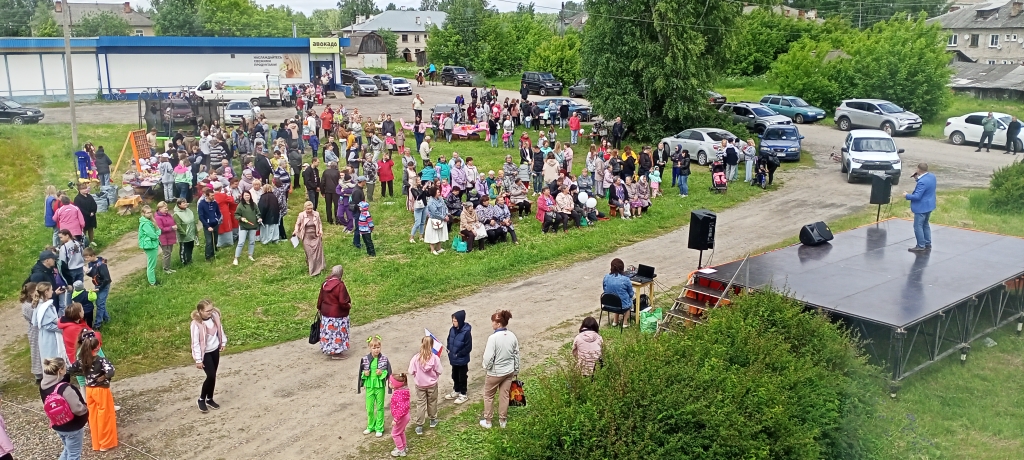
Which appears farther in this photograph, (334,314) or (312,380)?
(334,314)

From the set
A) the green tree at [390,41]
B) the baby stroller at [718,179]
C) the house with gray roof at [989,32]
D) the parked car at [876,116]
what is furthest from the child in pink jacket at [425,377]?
the green tree at [390,41]

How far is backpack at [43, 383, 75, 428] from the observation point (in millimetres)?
8484

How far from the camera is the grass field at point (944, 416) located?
9.45m

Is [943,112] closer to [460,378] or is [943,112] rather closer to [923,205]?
[923,205]

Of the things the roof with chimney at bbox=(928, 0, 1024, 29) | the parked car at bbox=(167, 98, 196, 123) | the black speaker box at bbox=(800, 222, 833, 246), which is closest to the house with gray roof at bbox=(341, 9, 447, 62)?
the roof with chimney at bbox=(928, 0, 1024, 29)

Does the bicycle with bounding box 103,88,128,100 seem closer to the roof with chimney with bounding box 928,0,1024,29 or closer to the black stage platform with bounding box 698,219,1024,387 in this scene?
the black stage platform with bounding box 698,219,1024,387

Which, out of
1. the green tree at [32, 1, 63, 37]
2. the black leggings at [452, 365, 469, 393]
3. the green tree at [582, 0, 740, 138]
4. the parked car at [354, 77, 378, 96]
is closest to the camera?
the black leggings at [452, 365, 469, 393]

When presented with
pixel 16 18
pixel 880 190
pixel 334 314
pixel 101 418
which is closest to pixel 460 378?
pixel 334 314

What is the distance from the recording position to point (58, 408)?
27.8 feet

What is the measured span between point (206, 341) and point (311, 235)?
5812 millimetres

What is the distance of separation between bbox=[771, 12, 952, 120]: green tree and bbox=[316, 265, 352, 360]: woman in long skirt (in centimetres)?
3231

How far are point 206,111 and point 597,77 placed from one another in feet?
47.6

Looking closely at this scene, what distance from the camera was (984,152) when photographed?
30.7m

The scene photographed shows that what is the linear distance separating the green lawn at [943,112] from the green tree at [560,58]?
31.6 feet
